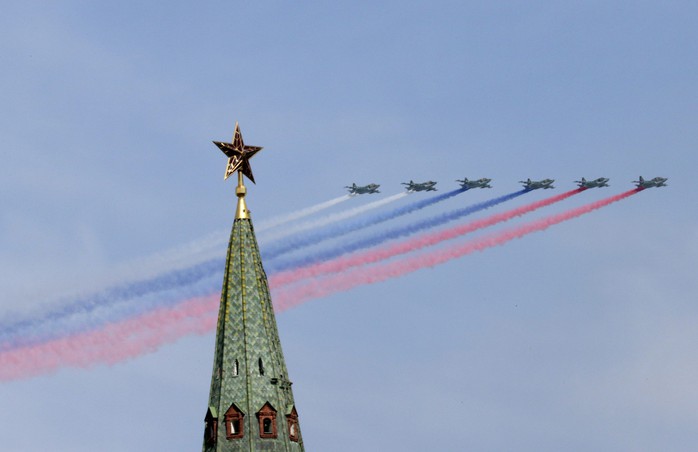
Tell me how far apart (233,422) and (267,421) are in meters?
2.24

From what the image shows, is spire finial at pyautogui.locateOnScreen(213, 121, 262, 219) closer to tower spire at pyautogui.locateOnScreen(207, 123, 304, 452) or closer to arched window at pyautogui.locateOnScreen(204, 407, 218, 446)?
tower spire at pyautogui.locateOnScreen(207, 123, 304, 452)

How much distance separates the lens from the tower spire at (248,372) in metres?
129

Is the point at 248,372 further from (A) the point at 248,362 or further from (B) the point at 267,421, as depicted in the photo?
(B) the point at 267,421

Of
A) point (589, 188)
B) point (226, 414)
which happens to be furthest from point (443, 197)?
point (226, 414)

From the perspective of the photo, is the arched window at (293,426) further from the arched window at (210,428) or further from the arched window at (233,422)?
the arched window at (210,428)

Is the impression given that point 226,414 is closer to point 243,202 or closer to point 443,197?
point 243,202

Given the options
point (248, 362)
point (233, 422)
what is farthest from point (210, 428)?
point (248, 362)

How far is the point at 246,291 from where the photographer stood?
438 ft

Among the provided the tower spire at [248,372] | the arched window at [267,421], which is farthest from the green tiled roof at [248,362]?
the arched window at [267,421]

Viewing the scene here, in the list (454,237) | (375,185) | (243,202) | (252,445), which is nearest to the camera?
(252,445)

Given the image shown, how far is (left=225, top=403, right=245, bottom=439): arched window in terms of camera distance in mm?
128875

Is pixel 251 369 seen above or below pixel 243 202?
below

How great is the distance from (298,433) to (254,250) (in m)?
13.4

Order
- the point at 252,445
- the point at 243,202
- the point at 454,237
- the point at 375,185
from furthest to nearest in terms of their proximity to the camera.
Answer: the point at 375,185 < the point at 454,237 < the point at 243,202 < the point at 252,445
